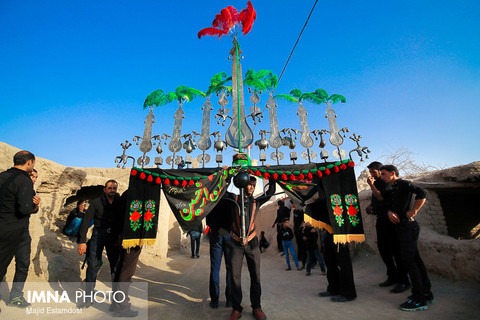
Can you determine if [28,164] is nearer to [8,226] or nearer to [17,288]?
[8,226]

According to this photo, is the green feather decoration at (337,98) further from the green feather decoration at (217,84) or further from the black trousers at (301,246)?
the black trousers at (301,246)

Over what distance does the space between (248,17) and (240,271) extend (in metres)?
4.55

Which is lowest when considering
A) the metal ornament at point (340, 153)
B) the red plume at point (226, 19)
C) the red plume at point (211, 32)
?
the metal ornament at point (340, 153)

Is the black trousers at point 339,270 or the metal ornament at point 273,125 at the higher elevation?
the metal ornament at point 273,125

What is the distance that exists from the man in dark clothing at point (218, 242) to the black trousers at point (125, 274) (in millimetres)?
1264

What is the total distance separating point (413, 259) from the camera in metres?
3.13

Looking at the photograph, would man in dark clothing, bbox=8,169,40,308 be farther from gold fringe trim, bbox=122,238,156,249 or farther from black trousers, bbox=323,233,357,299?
black trousers, bbox=323,233,357,299

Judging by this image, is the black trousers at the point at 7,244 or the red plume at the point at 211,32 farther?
the red plume at the point at 211,32

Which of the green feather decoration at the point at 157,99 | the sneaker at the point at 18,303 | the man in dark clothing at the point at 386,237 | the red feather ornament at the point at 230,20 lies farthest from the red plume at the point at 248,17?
the sneaker at the point at 18,303

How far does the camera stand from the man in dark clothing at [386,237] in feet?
12.8

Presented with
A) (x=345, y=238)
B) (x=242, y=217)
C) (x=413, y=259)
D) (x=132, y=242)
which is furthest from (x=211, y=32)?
(x=413, y=259)

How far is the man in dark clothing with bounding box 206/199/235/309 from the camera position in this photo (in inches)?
145

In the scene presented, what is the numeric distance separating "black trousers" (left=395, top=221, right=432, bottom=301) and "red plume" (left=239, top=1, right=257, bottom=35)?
442 centimetres

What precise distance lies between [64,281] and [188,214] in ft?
11.8
